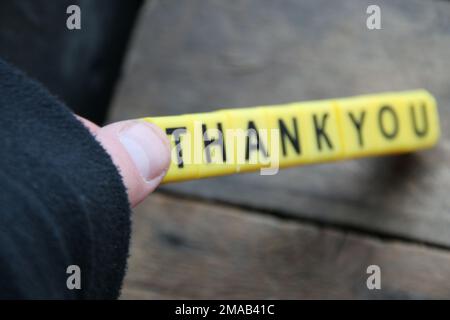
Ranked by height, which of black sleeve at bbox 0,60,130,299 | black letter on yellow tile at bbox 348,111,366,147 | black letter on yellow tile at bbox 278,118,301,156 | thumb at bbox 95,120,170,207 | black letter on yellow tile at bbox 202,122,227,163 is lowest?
black sleeve at bbox 0,60,130,299

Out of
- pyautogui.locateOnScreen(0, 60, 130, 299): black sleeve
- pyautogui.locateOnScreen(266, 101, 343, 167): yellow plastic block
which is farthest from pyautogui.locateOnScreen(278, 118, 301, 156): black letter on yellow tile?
pyautogui.locateOnScreen(0, 60, 130, 299): black sleeve

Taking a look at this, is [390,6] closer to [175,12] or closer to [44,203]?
[175,12]

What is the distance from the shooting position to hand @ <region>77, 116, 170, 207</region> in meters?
0.39

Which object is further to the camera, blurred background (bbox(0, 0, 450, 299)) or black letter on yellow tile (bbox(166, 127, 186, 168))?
blurred background (bbox(0, 0, 450, 299))

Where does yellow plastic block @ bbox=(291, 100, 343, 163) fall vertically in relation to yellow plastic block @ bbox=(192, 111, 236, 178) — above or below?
above

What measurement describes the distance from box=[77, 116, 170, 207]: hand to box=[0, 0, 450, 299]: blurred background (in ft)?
0.47

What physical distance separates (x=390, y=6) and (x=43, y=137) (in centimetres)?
37

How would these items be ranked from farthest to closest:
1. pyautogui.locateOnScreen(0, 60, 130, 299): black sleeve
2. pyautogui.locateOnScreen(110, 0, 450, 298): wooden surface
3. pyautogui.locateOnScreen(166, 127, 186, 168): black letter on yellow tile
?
pyautogui.locateOnScreen(110, 0, 450, 298): wooden surface < pyautogui.locateOnScreen(166, 127, 186, 168): black letter on yellow tile < pyautogui.locateOnScreen(0, 60, 130, 299): black sleeve

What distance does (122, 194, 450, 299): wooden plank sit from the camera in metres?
0.52

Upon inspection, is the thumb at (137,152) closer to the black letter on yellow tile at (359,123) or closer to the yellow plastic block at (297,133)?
the yellow plastic block at (297,133)

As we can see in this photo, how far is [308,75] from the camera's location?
569 mm

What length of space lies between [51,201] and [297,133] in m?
0.21

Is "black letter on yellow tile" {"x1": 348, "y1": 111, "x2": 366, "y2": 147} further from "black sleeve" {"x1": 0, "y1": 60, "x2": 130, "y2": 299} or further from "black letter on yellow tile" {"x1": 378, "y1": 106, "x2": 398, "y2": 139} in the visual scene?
"black sleeve" {"x1": 0, "y1": 60, "x2": 130, "y2": 299}

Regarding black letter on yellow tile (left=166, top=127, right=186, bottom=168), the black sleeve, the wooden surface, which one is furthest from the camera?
the wooden surface
